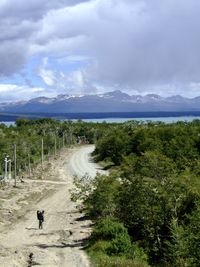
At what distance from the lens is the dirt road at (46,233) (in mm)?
36188

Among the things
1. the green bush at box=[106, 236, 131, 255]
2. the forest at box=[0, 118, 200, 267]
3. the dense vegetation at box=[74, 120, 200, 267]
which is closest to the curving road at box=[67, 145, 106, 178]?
the forest at box=[0, 118, 200, 267]

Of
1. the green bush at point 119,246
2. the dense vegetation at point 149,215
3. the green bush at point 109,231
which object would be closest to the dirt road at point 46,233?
the green bush at point 109,231

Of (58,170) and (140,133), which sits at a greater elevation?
(140,133)

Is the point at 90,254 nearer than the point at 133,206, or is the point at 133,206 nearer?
the point at 90,254

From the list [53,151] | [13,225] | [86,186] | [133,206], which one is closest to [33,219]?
[13,225]

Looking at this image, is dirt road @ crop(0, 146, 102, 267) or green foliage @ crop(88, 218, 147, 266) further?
dirt road @ crop(0, 146, 102, 267)

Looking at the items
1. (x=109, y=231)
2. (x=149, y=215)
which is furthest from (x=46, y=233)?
(x=149, y=215)

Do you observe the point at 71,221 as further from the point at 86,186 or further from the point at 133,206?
the point at 133,206

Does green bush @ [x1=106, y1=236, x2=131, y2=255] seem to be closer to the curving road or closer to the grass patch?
the grass patch

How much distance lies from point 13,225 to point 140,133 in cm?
6883

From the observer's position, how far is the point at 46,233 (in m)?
→ 47.7

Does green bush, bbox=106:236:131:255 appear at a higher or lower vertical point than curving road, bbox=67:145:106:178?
higher

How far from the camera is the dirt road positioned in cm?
3619

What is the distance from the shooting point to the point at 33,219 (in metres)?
56.4
